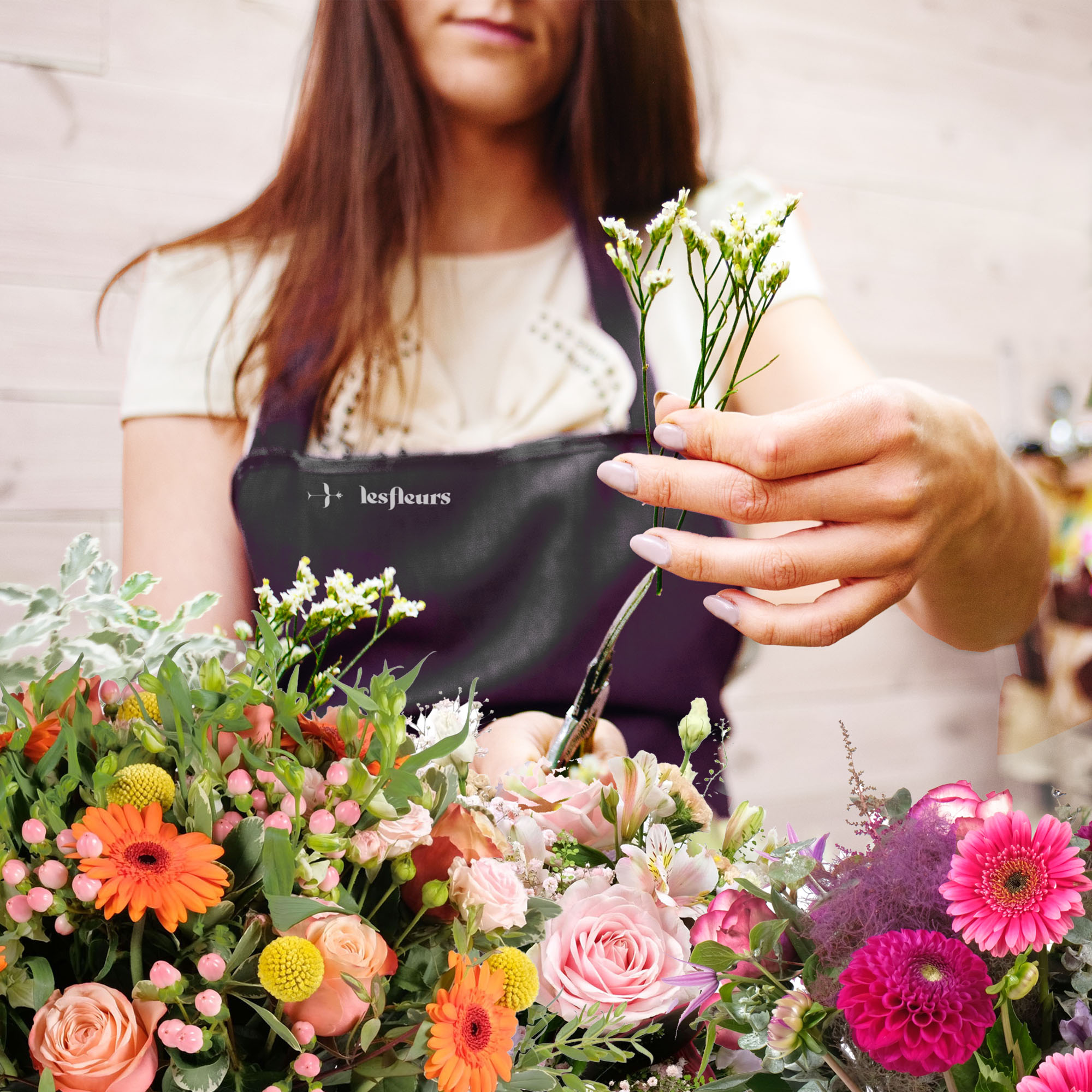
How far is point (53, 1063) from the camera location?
0.31 meters

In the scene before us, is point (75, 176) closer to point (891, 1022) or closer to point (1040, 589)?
point (891, 1022)

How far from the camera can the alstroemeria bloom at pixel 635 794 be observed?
54 cm

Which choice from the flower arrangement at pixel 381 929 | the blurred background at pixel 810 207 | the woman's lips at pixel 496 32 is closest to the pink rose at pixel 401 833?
the flower arrangement at pixel 381 929

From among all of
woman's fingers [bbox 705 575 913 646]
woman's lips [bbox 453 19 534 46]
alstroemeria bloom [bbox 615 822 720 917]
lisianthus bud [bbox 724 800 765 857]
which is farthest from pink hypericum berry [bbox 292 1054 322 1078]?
woman's lips [bbox 453 19 534 46]

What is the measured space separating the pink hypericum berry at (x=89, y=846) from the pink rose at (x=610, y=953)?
0.75 ft

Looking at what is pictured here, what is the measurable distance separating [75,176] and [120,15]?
5.9 inches

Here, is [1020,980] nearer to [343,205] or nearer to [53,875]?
[53,875]

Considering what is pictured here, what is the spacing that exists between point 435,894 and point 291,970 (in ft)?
0.26

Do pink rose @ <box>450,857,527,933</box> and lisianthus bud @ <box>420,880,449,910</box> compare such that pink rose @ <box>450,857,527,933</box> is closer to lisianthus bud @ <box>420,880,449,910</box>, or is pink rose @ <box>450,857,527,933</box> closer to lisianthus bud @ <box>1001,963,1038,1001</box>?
lisianthus bud @ <box>420,880,449,910</box>

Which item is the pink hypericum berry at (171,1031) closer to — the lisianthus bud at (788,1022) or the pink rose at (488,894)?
the pink rose at (488,894)

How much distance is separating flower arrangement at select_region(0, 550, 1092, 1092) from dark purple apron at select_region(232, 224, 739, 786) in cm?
40

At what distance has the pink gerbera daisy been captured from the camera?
1.13 ft

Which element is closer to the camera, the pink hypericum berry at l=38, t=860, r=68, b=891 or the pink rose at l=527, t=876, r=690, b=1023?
the pink hypericum berry at l=38, t=860, r=68, b=891

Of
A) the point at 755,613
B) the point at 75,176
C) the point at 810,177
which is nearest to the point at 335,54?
the point at 75,176
